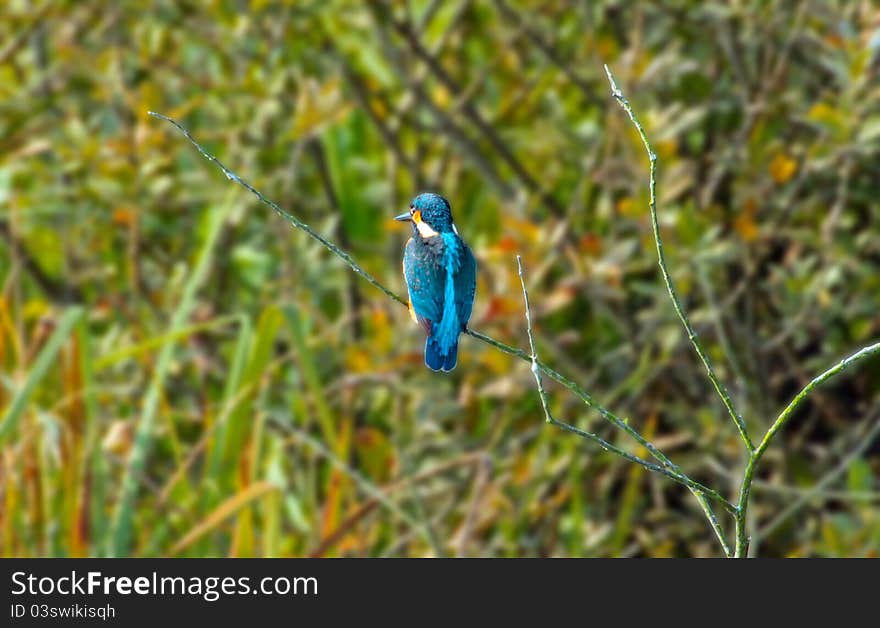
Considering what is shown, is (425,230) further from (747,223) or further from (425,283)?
(747,223)

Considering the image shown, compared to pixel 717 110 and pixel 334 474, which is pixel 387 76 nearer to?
pixel 717 110

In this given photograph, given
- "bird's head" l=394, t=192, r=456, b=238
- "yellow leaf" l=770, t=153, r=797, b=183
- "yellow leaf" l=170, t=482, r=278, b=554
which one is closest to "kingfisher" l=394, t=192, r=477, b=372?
"bird's head" l=394, t=192, r=456, b=238

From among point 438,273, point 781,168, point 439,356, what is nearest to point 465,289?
point 438,273

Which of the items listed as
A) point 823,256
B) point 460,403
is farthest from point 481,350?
point 823,256

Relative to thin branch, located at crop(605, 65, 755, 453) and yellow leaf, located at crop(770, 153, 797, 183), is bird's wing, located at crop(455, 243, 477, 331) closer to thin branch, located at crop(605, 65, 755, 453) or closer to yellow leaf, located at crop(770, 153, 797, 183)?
thin branch, located at crop(605, 65, 755, 453)

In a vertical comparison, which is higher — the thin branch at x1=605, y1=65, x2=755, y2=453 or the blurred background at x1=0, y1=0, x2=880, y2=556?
the blurred background at x1=0, y1=0, x2=880, y2=556

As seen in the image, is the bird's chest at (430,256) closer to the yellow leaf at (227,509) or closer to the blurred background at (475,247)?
the yellow leaf at (227,509)
